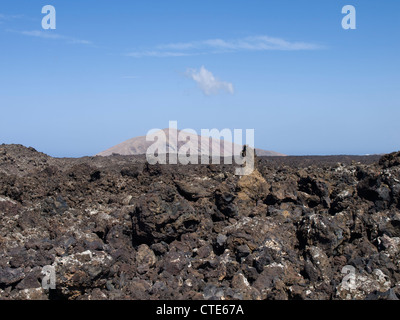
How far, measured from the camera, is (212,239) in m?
10.2

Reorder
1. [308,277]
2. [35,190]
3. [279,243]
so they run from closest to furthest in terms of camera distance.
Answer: [308,277] → [279,243] → [35,190]

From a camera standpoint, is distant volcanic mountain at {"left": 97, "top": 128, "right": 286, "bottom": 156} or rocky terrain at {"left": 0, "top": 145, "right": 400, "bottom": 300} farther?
distant volcanic mountain at {"left": 97, "top": 128, "right": 286, "bottom": 156}

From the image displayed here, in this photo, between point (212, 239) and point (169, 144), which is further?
point (169, 144)

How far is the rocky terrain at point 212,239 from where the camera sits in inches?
321

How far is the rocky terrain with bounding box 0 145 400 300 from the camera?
816 cm

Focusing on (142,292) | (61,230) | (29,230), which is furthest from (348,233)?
(29,230)

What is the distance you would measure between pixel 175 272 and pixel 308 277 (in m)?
2.82

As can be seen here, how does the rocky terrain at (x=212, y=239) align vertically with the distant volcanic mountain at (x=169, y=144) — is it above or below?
below

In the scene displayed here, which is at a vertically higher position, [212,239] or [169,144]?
[169,144]

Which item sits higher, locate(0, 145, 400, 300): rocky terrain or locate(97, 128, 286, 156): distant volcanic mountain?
locate(97, 128, 286, 156): distant volcanic mountain

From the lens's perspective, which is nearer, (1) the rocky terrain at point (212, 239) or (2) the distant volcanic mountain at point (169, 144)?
(1) the rocky terrain at point (212, 239)
